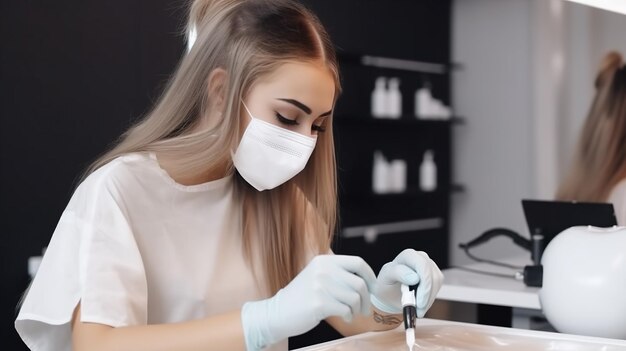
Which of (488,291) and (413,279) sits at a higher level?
(413,279)

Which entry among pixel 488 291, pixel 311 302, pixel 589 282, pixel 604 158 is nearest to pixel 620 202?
pixel 604 158

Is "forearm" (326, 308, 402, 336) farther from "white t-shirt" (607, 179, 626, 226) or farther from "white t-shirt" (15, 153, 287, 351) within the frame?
"white t-shirt" (607, 179, 626, 226)

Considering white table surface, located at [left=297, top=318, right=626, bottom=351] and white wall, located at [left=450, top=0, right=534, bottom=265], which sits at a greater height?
white wall, located at [left=450, top=0, right=534, bottom=265]

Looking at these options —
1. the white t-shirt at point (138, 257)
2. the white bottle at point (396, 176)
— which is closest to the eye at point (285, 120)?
the white t-shirt at point (138, 257)

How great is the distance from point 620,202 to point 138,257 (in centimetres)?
238

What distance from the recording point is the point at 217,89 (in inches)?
58.6

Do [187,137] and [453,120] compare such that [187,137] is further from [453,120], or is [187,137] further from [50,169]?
[453,120]

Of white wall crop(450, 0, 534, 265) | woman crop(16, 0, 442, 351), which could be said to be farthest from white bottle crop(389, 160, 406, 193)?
woman crop(16, 0, 442, 351)

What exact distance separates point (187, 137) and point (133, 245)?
22 cm

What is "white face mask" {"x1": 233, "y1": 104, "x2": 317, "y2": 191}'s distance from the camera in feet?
4.83

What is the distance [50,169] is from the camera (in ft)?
9.10

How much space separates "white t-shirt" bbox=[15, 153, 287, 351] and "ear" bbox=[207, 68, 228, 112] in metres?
0.15

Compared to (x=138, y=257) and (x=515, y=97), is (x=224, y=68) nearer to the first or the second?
(x=138, y=257)

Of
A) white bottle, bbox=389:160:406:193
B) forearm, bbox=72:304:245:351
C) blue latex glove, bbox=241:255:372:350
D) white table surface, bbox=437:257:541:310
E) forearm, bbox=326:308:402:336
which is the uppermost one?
white bottle, bbox=389:160:406:193
